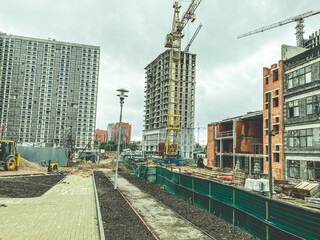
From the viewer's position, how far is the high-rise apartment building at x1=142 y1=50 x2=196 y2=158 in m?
100

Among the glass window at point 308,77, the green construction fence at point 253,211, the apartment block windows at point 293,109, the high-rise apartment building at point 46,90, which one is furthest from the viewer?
the high-rise apartment building at point 46,90

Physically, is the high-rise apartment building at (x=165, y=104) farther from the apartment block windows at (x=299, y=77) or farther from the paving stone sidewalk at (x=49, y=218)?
the paving stone sidewalk at (x=49, y=218)

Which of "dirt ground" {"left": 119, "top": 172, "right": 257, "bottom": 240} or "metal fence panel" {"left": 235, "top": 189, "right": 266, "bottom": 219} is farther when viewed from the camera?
"dirt ground" {"left": 119, "top": 172, "right": 257, "bottom": 240}

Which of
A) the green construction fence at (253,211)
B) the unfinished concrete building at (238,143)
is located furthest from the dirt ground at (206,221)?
the unfinished concrete building at (238,143)

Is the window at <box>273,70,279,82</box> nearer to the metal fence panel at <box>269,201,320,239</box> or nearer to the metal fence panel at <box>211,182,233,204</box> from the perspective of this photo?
the metal fence panel at <box>211,182,233,204</box>

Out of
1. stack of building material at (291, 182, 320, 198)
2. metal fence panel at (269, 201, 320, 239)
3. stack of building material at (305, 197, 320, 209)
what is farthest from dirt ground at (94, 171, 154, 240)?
stack of building material at (291, 182, 320, 198)

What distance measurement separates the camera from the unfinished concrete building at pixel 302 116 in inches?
897

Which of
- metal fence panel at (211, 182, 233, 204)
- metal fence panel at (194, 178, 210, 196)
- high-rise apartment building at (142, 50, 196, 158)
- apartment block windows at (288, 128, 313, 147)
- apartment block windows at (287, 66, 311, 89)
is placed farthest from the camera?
high-rise apartment building at (142, 50, 196, 158)

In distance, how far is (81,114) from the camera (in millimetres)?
125750

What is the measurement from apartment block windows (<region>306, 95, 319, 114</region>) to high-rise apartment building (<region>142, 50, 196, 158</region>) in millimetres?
75613

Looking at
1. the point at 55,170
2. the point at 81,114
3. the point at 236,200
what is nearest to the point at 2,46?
the point at 81,114

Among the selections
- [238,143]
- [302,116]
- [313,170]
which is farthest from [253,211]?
[238,143]

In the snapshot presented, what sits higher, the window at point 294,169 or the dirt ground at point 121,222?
the window at point 294,169

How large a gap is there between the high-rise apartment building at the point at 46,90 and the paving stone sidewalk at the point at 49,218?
4277 inches
